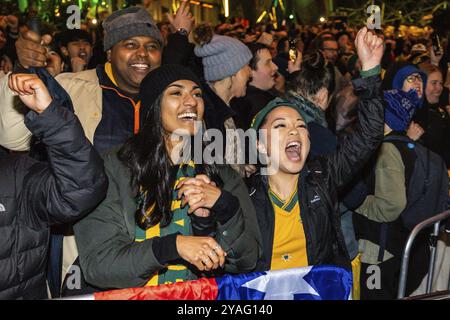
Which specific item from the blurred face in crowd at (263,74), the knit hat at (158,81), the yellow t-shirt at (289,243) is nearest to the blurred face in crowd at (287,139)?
the yellow t-shirt at (289,243)

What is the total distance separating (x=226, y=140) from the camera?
4543 mm

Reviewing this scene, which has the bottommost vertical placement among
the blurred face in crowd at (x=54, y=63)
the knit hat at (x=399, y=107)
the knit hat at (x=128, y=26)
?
the knit hat at (x=399, y=107)

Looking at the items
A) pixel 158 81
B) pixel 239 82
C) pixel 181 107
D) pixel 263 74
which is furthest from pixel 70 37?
pixel 181 107

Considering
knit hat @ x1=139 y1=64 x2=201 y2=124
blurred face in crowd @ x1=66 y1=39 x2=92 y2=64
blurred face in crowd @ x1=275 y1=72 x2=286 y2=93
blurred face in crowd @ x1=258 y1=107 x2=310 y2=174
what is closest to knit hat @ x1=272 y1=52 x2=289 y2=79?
blurred face in crowd @ x1=275 y1=72 x2=286 y2=93

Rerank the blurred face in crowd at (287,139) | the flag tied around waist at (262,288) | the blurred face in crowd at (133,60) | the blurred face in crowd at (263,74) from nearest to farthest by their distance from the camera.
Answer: the flag tied around waist at (262,288) → the blurred face in crowd at (287,139) → the blurred face in crowd at (133,60) → the blurred face in crowd at (263,74)

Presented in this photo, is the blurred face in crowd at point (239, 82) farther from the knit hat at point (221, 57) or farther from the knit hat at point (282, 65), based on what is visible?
the knit hat at point (282, 65)

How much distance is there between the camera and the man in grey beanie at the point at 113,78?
424 cm

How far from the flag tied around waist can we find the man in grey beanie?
1.51m

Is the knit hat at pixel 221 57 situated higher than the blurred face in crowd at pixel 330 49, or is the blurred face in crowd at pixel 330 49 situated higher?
the blurred face in crowd at pixel 330 49

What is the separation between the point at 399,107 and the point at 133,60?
6.36ft

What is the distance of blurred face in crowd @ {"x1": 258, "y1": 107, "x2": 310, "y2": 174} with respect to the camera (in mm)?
3904

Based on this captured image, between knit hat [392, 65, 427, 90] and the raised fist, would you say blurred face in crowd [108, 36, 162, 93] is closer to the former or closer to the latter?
the raised fist

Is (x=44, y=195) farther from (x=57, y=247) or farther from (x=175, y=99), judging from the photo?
(x=175, y=99)

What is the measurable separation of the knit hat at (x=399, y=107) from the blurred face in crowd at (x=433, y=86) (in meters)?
2.02
